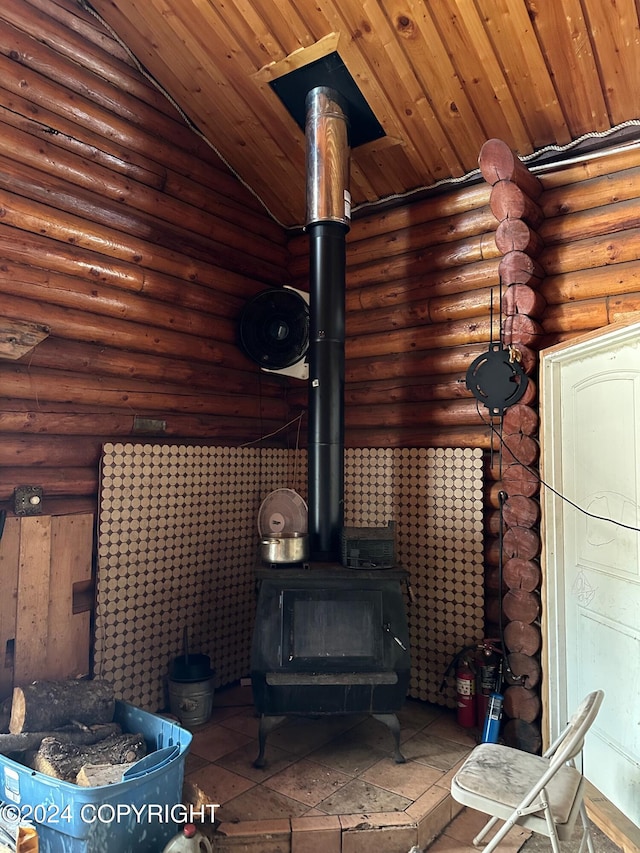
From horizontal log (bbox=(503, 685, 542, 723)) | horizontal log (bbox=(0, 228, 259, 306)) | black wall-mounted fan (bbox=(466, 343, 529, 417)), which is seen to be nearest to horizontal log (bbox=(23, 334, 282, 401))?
horizontal log (bbox=(0, 228, 259, 306))

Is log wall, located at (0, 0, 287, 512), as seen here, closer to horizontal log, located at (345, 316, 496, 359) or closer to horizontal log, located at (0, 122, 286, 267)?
horizontal log, located at (0, 122, 286, 267)

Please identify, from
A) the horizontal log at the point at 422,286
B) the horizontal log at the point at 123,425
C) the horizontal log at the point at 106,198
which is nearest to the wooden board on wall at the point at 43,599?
the horizontal log at the point at 123,425

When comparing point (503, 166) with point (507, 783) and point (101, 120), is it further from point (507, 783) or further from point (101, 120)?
point (507, 783)

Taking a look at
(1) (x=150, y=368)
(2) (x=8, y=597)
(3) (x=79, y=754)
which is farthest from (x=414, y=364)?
(3) (x=79, y=754)

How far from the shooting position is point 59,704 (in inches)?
120

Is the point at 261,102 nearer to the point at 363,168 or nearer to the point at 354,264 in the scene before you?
the point at 363,168

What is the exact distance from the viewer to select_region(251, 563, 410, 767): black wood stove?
3.33m

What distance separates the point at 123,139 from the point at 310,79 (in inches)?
51.4

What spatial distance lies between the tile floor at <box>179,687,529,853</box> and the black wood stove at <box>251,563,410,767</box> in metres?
0.20

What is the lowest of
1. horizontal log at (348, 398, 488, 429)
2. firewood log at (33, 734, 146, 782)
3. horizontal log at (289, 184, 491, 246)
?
firewood log at (33, 734, 146, 782)

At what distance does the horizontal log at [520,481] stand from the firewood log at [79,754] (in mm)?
2523

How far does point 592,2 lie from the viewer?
3049 mm

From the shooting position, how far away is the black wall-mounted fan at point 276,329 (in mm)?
4605

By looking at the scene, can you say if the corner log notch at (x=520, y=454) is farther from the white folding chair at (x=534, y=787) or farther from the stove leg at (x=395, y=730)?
the white folding chair at (x=534, y=787)
